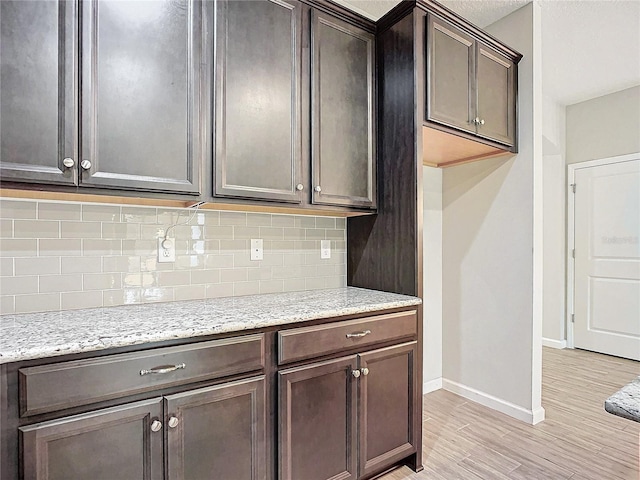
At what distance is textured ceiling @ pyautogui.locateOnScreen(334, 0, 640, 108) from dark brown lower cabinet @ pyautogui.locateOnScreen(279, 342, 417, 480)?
230cm

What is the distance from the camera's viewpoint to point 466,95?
2225 mm

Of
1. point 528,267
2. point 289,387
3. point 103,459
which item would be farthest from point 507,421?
point 103,459

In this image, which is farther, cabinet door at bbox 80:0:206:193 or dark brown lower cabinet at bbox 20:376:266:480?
cabinet door at bbox 80:0:206:193

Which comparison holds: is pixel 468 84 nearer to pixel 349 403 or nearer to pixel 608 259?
pixel 349 403

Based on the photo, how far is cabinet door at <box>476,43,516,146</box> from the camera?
91.0 inches

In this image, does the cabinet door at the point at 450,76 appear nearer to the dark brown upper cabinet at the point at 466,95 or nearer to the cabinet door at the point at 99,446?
the dark brown upper cabinet at the point at 466,95

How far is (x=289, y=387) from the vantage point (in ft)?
5.02

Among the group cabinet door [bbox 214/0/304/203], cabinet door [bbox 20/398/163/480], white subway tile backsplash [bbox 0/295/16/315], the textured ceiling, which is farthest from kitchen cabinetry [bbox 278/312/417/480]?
the textured ceiling

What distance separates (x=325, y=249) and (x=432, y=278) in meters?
1.06

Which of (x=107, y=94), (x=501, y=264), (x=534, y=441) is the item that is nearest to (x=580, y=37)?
(x=501, y=264)

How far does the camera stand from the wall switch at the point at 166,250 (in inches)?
72.6

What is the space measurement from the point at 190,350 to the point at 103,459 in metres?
0.41

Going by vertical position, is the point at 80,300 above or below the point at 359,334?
above

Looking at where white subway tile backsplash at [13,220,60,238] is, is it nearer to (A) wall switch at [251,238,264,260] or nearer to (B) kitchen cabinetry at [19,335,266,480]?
(B) kitchen cabinetry at [19,335,266,480]
